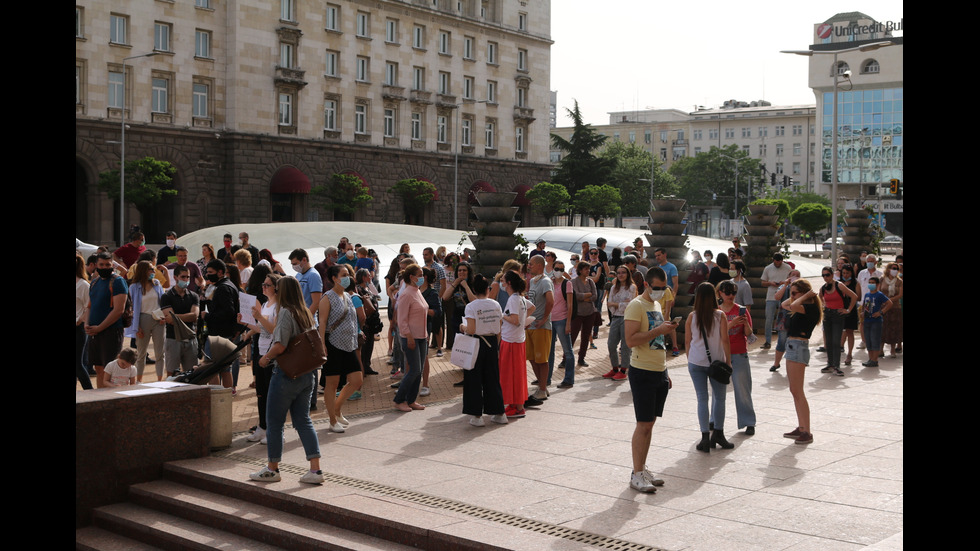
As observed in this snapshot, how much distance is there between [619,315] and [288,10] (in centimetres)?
4247

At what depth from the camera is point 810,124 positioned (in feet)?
445

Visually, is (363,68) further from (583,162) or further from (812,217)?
(812,217)

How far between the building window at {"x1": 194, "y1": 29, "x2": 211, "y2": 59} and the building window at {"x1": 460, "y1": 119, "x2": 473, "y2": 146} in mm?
18713

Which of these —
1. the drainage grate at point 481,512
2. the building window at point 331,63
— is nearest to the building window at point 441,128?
the building window at point 331,63

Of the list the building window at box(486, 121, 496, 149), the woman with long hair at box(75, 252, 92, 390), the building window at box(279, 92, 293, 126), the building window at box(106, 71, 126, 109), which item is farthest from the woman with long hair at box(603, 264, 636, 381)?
the building window at box(486, 121, 496, 149)

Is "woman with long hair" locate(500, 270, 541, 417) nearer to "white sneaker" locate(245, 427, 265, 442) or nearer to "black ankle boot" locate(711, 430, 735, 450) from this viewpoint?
"black ankle boot" locate(711, 430, 735, 450)

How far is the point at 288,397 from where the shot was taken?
28.6ft

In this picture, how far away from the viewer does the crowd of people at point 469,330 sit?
880cm

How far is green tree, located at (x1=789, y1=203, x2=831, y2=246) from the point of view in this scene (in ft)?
265

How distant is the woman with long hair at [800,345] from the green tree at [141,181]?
3747 centimetres
